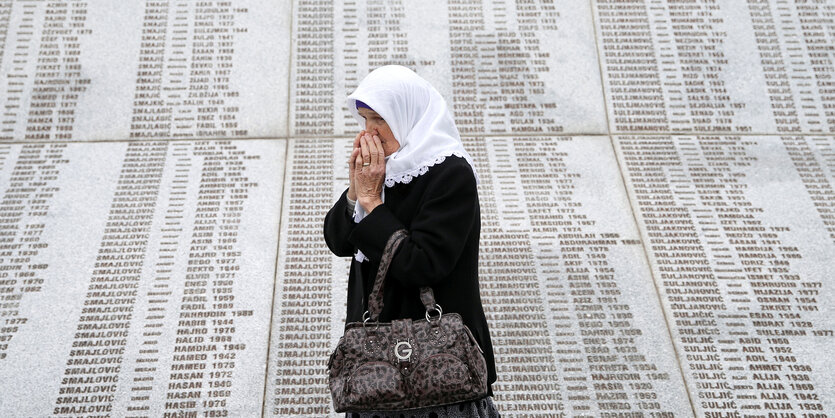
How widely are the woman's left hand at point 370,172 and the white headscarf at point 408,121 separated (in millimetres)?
35

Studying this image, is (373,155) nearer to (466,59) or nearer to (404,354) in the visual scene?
(404,354)

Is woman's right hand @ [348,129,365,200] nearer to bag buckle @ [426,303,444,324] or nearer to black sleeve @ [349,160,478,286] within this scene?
black sleeve @ [349,160,478,286]

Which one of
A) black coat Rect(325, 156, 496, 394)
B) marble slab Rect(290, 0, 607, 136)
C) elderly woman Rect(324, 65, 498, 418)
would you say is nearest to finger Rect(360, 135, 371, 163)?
elderly woman Rect(324, 65, 498, 418)

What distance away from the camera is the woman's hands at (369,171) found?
89.0 inches

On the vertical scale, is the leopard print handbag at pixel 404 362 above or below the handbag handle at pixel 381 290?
below

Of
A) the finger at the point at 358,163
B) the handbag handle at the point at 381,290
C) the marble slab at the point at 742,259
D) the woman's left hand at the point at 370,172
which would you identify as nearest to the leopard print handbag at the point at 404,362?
the handbag handle at the point at 381,290

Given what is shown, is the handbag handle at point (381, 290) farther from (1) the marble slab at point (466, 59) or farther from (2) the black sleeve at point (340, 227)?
(1) the marble slab at point (466, 59)

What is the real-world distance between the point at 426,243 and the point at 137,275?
3.18 metres

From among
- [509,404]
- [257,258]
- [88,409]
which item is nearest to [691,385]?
[509,404]

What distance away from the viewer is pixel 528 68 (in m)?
5.93

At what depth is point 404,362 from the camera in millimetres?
2059

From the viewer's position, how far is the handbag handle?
210 centimetres

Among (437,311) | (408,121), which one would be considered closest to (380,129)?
(408,121)

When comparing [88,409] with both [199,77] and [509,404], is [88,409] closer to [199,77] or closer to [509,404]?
[509,404]
